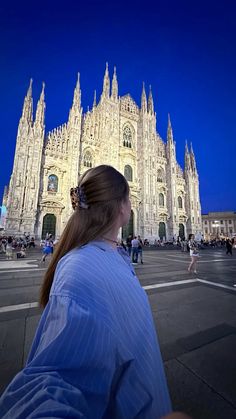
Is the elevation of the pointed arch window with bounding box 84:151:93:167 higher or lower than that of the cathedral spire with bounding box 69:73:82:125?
lower

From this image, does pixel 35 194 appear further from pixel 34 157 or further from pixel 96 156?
pixel 96 156

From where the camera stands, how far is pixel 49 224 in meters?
22.9

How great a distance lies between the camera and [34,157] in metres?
22.1

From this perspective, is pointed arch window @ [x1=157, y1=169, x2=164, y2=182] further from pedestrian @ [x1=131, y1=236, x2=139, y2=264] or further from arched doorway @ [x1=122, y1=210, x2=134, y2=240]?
pedestrian @ [x1=131, y1=236, x2=139, y2=264]

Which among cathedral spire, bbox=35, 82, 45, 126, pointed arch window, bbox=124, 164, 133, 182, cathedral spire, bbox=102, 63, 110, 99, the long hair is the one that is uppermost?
cathedral spire, bbox=102, 63, 110, 99

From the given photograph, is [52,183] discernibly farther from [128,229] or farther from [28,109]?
[128,229]

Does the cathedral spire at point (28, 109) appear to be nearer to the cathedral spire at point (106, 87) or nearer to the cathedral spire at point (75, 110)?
the cathedral spire at point (75, 110)

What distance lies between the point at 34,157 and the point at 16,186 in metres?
4.30

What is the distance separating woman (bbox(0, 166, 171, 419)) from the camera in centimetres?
54

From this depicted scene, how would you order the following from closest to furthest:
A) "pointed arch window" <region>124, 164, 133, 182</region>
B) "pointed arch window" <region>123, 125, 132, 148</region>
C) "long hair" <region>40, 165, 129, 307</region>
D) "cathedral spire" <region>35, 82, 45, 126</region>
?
1. "long hair" <region>40, 165, 129, 307</region>
2. "cathedral spire" <region>35, 82, 45, 126</region>
3. "pointed arch window" <region>124, 164, 133, 182</region>
4. "pointed arch window" <region>123, 125, 132, 148</region>

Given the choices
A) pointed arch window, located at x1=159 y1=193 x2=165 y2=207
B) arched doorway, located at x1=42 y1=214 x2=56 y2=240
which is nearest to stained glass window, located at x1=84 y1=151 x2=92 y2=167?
arched doorway, located at x1=42 y1=214 x2=56 y2=240

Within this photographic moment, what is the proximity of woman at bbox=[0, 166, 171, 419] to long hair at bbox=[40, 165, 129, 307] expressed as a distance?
73mm

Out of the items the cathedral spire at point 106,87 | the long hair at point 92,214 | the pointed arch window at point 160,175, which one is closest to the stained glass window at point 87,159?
the cathedral spire at point 106,87

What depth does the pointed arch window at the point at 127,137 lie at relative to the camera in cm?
3088
